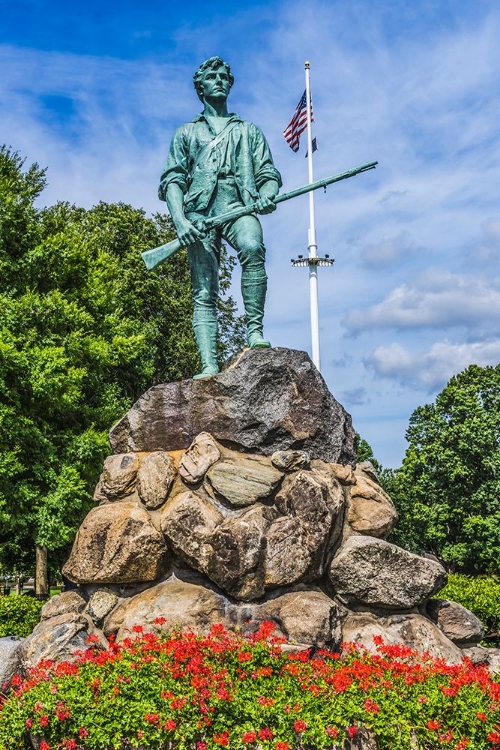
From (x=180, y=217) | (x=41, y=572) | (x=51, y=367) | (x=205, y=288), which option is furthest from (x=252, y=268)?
(x=41, y=572)

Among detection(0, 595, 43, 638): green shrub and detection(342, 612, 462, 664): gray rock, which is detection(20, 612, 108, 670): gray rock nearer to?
detection(342, 612, 462, 664): gray rock

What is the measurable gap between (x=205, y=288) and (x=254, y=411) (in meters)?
1.75

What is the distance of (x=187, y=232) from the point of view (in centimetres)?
743

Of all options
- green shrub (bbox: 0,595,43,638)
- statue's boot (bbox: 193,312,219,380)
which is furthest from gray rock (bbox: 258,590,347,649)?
green shrub (bbox: 0,595,43,638)

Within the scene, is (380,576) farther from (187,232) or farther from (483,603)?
(483,603)

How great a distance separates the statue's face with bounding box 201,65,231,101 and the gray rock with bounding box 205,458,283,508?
4016mm

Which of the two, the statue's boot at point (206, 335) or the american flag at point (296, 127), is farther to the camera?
the american flag at point (296, 127)

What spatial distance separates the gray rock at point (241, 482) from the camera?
614cm

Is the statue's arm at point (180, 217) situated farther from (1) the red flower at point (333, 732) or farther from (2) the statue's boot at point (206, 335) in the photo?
(1) the red flower at point (333, 732)

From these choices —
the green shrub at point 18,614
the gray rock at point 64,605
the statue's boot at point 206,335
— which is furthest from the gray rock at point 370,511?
the green shrub at point 18,614

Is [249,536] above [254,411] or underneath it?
underneath

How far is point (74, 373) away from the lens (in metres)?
15.9

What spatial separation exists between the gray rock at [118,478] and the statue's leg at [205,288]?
1385 mm

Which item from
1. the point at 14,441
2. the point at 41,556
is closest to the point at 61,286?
the point at 14,441
